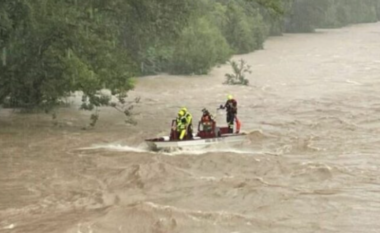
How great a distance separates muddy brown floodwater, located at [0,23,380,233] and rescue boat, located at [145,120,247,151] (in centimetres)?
28

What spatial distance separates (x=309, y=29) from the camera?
263 ft

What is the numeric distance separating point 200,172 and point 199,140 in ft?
8.35

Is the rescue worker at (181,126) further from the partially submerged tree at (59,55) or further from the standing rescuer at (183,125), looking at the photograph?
the partially submerged tree at (59,55)

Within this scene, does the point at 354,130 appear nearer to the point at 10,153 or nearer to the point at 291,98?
the point at 291,98

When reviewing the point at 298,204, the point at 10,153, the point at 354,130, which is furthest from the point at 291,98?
the point at 298,204

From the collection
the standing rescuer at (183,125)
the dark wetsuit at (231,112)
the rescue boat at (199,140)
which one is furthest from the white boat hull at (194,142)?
the dark wetsuit at (231,112)

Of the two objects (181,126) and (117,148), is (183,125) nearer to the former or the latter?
(181,126)

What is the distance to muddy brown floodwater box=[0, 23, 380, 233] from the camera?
14.7 m

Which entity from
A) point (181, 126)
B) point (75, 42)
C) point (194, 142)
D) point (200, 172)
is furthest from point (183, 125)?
point (75, 42)

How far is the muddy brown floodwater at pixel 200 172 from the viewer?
1474cm

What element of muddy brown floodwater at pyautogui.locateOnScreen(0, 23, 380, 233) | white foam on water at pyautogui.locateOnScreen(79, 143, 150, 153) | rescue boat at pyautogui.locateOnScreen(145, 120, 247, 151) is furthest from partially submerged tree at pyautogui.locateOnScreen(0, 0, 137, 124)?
rescue boat at pyautogui.locateOnScreen(145, 120, 247, 151)

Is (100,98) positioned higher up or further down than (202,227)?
higher up

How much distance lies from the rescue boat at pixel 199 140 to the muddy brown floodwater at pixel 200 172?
0.28 metres

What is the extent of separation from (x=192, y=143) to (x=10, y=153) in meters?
5.56
